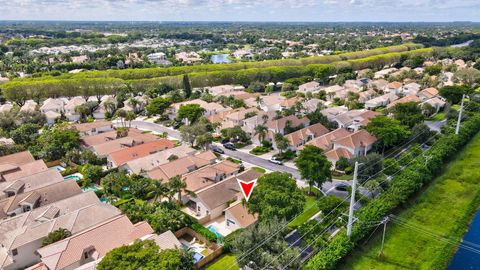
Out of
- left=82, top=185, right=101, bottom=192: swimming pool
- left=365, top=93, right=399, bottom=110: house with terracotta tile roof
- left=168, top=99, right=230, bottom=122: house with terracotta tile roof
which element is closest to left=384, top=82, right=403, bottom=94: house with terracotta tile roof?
left=365, top=93, right=399, bottom=110: house with terracotta tile roof

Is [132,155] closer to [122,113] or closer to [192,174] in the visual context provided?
[192,174]

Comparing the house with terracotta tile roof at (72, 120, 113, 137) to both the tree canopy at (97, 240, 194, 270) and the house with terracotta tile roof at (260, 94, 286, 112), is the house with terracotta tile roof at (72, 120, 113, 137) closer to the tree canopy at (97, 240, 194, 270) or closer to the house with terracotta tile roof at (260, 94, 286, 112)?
the house with terracotta tile roof at (260, 94, 286, 112)

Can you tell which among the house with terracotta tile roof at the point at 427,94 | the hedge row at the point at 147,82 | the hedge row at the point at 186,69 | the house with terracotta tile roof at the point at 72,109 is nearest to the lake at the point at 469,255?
the house with terracotta tile roof at the point at 427,94

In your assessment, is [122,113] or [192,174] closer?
[192,174]

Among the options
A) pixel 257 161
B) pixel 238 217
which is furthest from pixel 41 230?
pixel 257 161

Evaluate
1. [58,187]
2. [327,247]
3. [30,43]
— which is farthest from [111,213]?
[30,43]

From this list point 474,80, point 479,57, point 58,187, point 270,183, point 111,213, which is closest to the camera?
point 270,183
